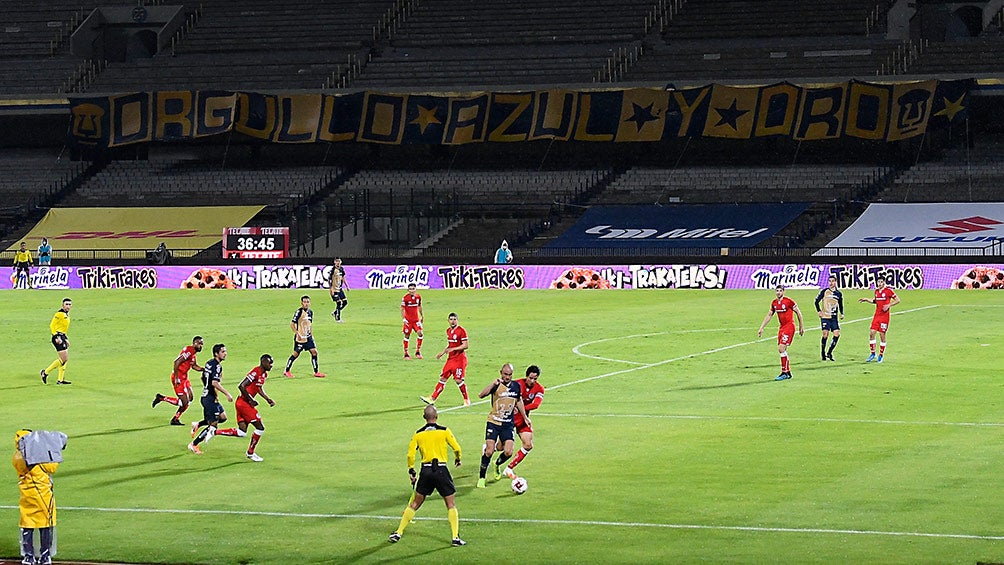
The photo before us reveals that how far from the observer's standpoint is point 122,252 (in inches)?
2844

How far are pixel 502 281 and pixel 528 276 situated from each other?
1146 millimetres

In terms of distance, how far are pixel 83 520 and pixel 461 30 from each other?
66.9 metres

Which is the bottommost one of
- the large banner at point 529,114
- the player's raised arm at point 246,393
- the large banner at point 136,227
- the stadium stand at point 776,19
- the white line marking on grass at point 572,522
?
the white line marking on grass at point 572,522

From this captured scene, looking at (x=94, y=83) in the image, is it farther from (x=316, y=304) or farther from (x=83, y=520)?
(x=83, y=520)

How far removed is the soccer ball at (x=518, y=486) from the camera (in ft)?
69.1

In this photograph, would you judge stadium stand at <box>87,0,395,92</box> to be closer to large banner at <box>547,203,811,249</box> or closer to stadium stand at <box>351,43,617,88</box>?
stadium stand at <box>351,43,617,88</box>

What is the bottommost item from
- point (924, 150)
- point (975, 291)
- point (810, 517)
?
point (810, 517)

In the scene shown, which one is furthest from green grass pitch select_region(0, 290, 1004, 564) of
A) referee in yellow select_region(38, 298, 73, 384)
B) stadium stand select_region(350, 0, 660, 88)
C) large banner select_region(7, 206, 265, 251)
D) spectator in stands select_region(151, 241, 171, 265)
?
stadium stand select_region(350, 0, 660, 88)

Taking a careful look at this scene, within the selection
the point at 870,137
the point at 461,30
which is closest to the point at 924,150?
the point at 870,137

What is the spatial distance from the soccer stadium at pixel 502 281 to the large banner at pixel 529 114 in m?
0.18

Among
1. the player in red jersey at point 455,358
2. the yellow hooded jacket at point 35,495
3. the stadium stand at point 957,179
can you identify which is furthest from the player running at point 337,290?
the stadium stand at point 957,179

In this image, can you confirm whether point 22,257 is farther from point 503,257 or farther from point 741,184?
point 741,184

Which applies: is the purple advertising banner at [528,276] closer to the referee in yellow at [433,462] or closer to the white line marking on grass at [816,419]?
the white line marking on grass at [816,419]

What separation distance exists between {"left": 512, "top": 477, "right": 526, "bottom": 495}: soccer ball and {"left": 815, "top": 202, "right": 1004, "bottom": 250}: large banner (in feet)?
146
